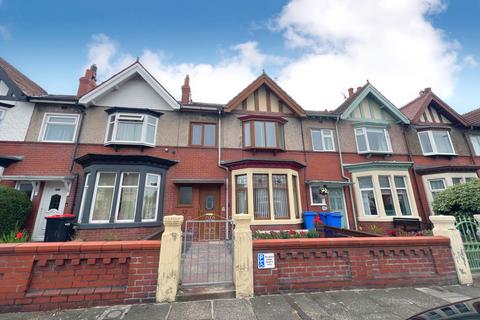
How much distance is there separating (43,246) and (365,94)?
16.8 metres

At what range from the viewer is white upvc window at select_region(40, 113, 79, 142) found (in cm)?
1030

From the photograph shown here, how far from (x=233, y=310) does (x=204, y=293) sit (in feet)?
2.64

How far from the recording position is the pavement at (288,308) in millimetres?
3504

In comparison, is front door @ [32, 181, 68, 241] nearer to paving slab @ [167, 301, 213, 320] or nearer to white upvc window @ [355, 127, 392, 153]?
paving slab @ [167, 301, 213, 320]

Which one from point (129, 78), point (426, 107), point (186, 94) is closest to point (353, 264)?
point (186, 94)

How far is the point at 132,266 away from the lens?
409 centimetres

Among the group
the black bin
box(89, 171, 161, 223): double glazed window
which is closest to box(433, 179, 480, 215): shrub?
box(89, 171, 161, 223): double glazed window

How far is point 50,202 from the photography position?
950cm

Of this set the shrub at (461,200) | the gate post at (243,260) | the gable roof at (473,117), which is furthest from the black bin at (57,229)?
the gable roof at (473,117)

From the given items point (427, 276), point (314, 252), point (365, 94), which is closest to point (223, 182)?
point (314, 252)

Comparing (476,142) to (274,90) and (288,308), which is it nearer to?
(274,90)

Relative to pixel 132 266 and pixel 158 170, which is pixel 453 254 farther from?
pixel 158 170

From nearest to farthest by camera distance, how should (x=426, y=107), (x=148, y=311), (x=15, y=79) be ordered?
1. (x=148, y=311)
2. (x=15, y=79)
3. (x=426, y=107)

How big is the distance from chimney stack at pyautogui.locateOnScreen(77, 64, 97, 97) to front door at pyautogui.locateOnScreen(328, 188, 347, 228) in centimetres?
1641
